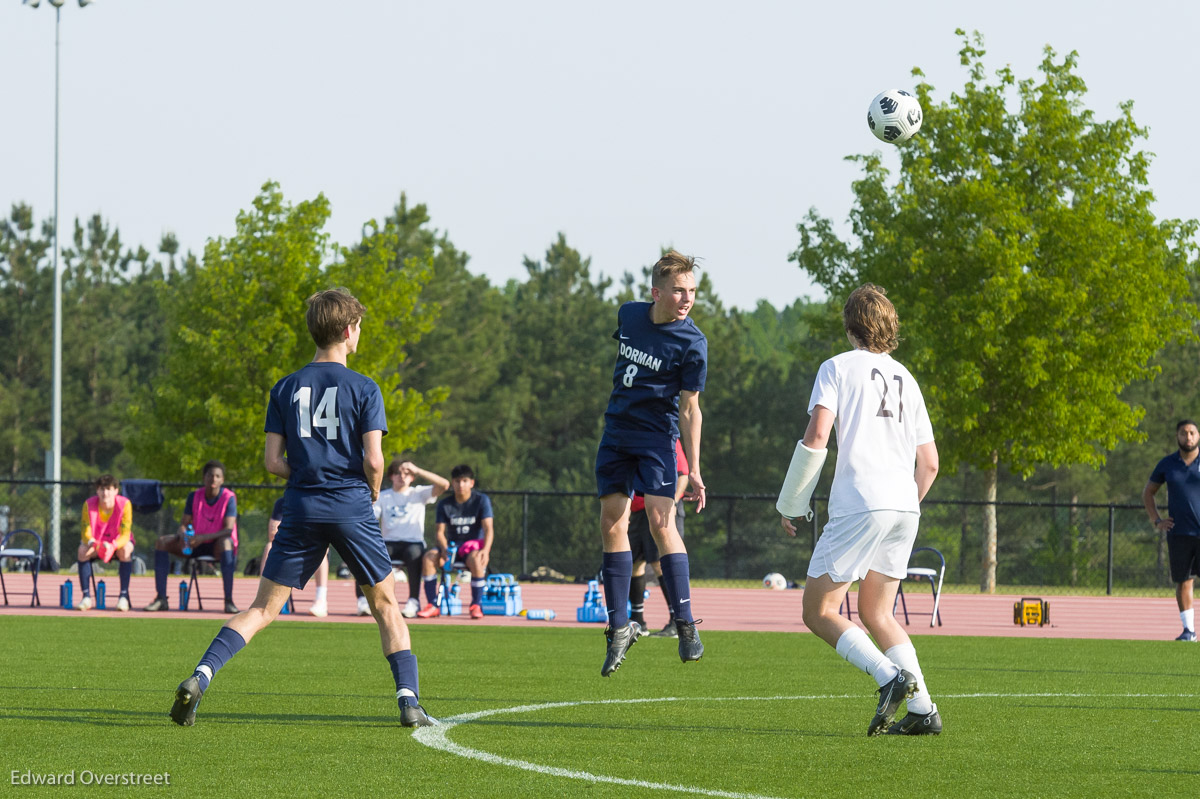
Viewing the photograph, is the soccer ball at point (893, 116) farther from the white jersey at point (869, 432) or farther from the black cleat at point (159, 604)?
the black cleat at point (159, 604)

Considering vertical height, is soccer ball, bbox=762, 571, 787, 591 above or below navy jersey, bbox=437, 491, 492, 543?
below

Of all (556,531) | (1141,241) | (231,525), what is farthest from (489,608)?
(556,531)

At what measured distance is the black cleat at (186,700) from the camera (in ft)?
20.7

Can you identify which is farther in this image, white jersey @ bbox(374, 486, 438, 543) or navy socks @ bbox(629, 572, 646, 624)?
white jersey @ bbox(374, 486, 438, 543)

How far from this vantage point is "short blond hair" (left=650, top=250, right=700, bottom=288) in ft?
25.4

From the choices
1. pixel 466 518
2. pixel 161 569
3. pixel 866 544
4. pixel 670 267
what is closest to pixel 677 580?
pixel 670 267

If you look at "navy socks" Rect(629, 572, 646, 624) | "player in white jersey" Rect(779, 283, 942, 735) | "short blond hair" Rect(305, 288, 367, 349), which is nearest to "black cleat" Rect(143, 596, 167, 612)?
"navy socks" Rect(629, 572, 646, 624)

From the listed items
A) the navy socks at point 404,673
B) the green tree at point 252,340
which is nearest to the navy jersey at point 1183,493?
the navy socks at point 404,673

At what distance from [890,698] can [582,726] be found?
4.75ft

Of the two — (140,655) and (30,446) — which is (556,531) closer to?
(30,446)

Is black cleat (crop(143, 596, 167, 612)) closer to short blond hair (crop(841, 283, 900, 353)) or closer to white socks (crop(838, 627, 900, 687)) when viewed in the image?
white socks (crop(838, 627, 900, 687))

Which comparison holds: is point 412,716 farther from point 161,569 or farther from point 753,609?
point 753,609

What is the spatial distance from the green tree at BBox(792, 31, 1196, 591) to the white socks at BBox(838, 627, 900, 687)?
23.4m

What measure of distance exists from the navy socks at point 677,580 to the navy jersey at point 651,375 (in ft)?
2.28
